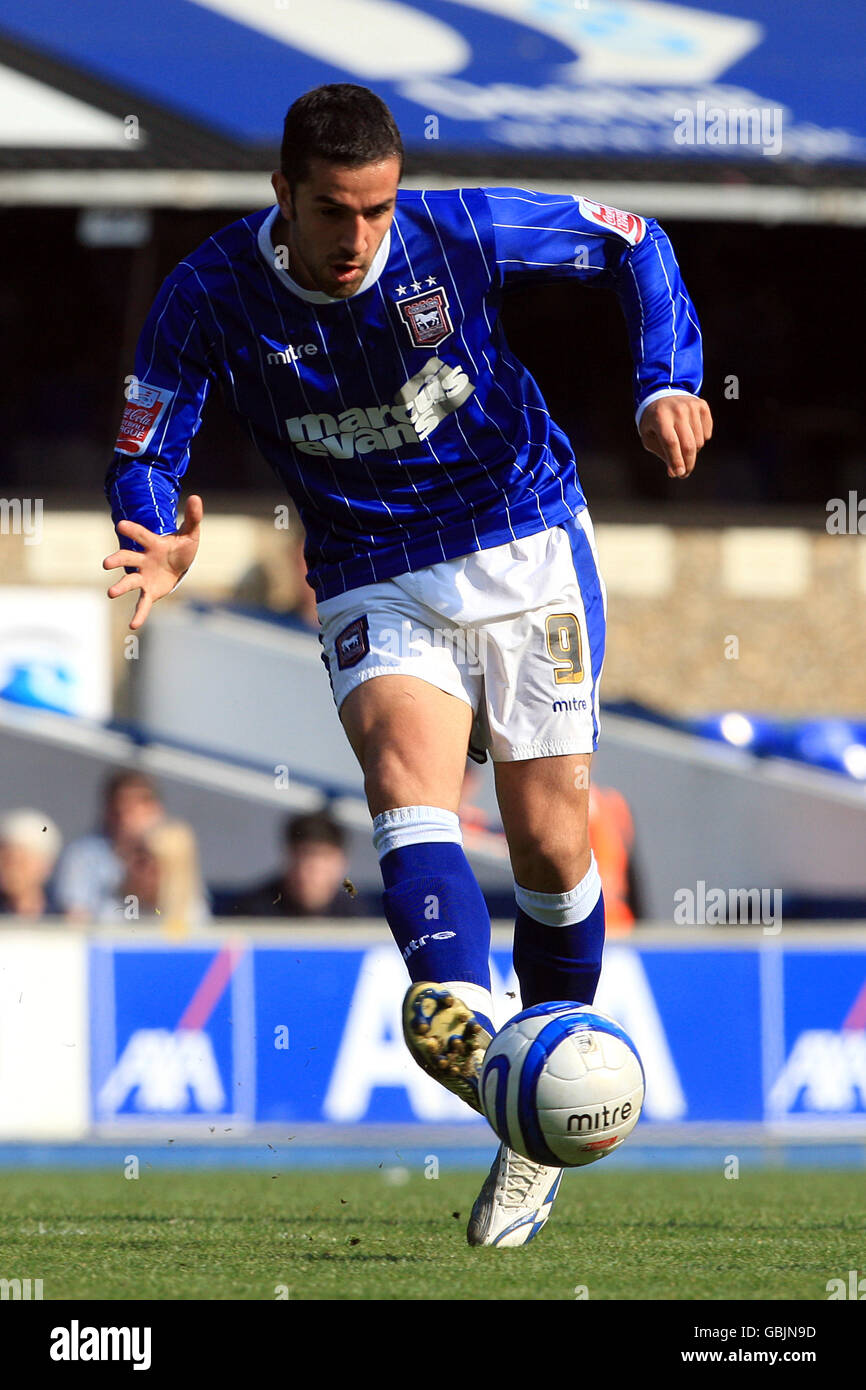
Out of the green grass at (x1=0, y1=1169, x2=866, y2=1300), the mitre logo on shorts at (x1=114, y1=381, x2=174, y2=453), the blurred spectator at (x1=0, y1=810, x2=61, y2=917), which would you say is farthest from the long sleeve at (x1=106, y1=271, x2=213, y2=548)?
the blurred spectator at (x1=0, y1=810, x2=61, y2=917)

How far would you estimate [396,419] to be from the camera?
4.56 m

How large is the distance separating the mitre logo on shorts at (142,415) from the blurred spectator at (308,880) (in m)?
5.61

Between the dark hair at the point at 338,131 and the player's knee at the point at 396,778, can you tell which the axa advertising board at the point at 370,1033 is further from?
the dark hair at the point at 338,131

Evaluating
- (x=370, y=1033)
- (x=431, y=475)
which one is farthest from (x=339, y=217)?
(x=370, y=1033)

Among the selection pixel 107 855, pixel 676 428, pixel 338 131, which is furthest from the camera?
pixel 107 855

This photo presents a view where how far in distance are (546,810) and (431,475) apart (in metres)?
0.83

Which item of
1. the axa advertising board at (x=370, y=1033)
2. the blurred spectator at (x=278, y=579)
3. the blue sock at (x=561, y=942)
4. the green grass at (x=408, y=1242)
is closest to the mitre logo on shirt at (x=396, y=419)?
the blue sock at (x=561, y=942)

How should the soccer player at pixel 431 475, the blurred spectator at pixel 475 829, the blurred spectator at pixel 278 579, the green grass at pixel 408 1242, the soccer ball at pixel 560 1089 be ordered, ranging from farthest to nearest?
the blurred spectator at pixel 278 579, the blurred spectator at pixel 475 829, the soccer player at pixel 431 475, the soccer ball at pixel 560 1089, the green grass at pixel 408 1242

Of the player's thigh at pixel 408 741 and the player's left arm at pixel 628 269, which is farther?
the player's left arm at pixel 628 269

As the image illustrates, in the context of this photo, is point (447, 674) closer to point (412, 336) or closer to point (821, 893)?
point (412, 336)

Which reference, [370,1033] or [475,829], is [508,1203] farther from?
[475,829]

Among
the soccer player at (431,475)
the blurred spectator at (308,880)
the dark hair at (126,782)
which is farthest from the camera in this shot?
the dark hair at (126,782)

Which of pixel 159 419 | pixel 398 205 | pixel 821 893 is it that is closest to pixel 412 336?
pixel 398 205

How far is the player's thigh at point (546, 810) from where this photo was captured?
4.56 meters
